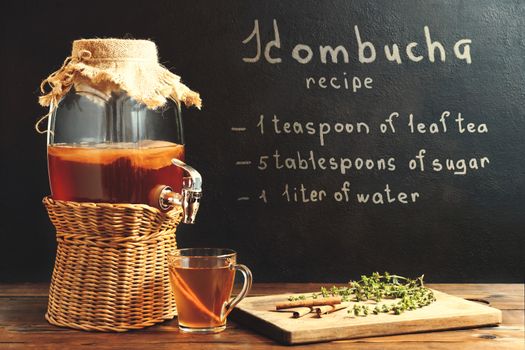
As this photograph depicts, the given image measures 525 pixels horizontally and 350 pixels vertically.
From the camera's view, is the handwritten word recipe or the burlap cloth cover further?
the handwritten word recipe

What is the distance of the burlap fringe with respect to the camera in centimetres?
170

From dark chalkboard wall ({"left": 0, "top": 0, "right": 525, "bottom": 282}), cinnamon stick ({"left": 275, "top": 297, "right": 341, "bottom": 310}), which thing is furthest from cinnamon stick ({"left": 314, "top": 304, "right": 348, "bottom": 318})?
dark chalkboard wall ({"left": 0, "top": 0, "right": 525, "bottom": 282})

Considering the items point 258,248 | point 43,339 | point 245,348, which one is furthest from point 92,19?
point 245,348

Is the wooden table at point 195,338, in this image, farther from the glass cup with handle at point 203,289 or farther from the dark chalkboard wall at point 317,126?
the dark chalkboard wall at point 317,126

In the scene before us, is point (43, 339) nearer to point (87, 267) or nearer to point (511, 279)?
point (87, 267)

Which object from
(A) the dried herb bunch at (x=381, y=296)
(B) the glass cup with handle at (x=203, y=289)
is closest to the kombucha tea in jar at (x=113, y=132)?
(B) the glass cup with handle at (x=203, y=289)

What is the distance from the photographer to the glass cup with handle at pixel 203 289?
1.65m

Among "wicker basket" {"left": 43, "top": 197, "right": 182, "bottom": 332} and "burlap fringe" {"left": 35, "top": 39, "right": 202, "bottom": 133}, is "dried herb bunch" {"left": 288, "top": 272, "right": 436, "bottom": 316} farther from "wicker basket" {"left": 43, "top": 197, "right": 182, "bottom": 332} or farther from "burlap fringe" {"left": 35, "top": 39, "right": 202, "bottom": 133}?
"burlap fringe" {"left": 35, "top": 39, "right": 202, "bottom": 133}

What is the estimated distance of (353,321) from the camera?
5.46 ft

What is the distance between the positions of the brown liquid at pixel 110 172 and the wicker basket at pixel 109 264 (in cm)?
3

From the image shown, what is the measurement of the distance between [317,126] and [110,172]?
742mm

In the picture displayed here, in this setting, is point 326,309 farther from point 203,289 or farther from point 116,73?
point 116,73

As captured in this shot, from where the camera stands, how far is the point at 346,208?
2266 mm

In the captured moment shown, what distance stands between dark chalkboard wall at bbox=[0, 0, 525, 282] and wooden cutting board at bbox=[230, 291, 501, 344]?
45cm
